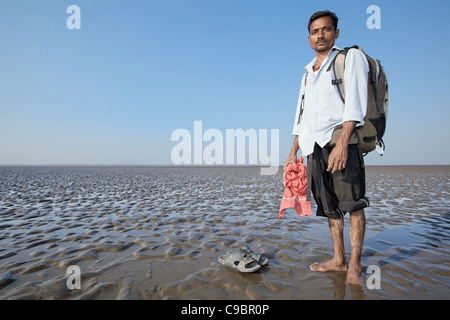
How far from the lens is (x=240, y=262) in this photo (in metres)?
3.22

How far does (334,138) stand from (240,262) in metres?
2.07

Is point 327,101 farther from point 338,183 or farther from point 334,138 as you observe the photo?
point 338,183

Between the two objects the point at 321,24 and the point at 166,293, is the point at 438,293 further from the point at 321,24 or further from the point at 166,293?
the point at 321,24

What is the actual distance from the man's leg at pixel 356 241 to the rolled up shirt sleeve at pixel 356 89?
112 centimetres

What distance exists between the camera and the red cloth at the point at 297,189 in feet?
10.8

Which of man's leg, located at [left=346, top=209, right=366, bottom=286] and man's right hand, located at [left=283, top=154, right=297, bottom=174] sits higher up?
man's right hand, located at [left=283, top=154, right=297, bottom=174]

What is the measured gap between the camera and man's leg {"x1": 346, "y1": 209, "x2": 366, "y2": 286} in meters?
2.72

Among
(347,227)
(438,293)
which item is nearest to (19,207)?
(347,227)

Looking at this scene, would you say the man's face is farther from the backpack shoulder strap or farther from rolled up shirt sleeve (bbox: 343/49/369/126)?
rolled up shirt sleeve (bbox: 343/49/369/126)

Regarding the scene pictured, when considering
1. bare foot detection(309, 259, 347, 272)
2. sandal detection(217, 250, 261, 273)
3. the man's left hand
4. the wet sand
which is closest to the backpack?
the man's left hand

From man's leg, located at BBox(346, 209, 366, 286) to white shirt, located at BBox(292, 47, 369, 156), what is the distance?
3.09 feet

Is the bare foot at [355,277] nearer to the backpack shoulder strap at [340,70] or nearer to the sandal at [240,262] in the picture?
the sandal at [240,262]

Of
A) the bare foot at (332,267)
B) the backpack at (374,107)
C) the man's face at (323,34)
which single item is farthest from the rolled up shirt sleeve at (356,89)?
the bare foot at (332,267)
